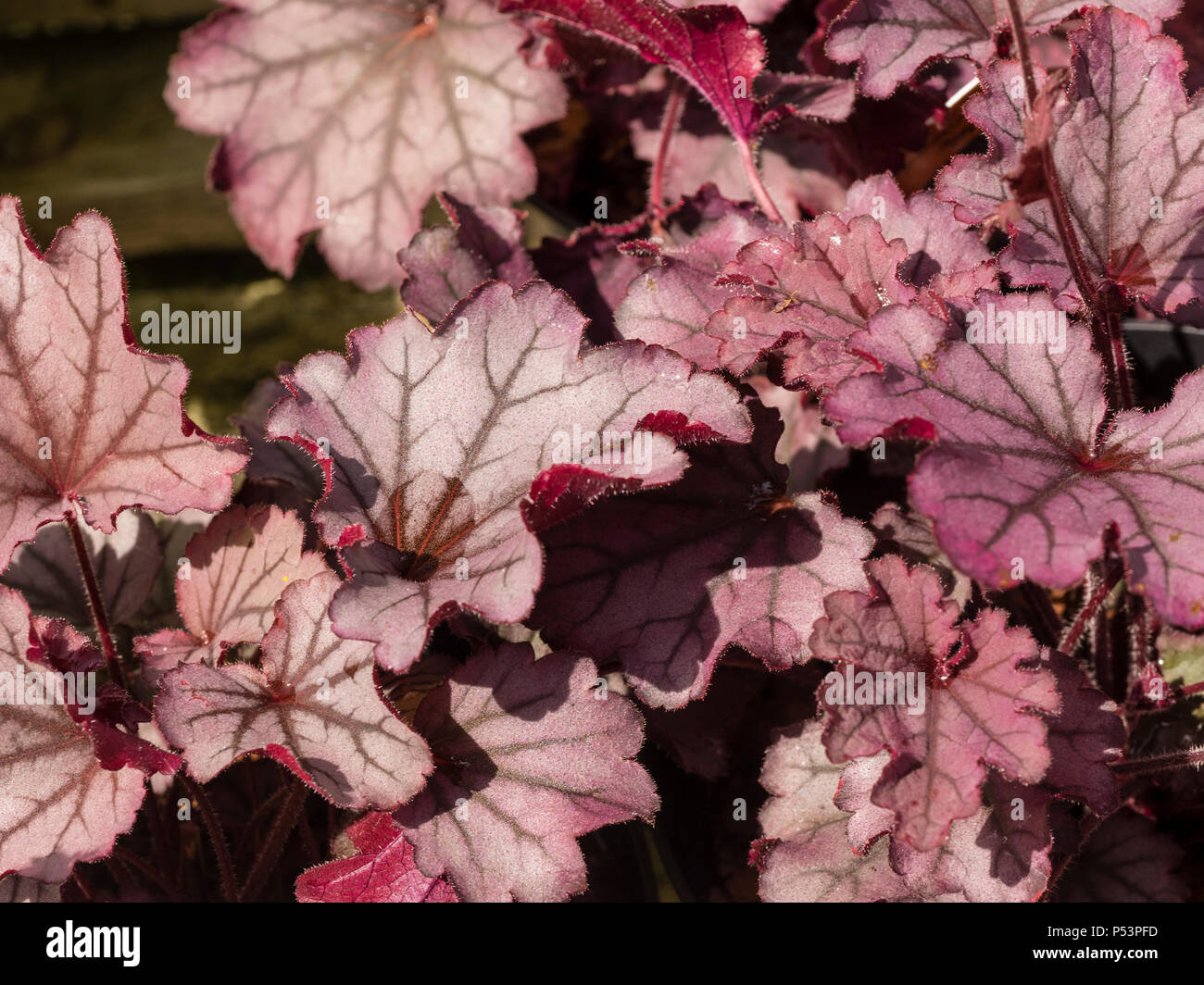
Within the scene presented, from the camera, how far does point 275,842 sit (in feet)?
3.20

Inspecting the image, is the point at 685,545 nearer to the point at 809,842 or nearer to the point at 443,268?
the point at 809,842

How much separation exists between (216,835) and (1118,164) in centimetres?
95

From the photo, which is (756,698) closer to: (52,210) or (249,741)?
(249,741)

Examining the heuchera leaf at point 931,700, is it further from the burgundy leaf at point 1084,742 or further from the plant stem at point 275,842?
the plant stem at point 275,842

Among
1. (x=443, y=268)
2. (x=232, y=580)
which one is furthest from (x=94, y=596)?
(x=443, y=268)

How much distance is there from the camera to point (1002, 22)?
101 centimetres

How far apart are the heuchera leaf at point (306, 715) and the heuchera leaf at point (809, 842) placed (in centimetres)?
34

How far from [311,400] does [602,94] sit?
0.97 m

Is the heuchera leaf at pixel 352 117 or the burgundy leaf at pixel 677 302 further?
the heuchera leaf at pixel 352 117

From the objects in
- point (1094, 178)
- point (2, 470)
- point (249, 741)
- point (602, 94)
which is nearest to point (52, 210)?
point (602, 94)

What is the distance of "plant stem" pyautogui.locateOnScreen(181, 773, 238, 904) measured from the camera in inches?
36.0

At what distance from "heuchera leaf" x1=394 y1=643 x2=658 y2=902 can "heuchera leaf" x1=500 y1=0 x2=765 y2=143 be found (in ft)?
1.96

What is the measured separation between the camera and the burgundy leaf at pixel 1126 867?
3.32ft

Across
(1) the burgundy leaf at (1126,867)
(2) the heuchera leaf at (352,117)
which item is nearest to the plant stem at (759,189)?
(2) the heuchera leaf at (352,117)
